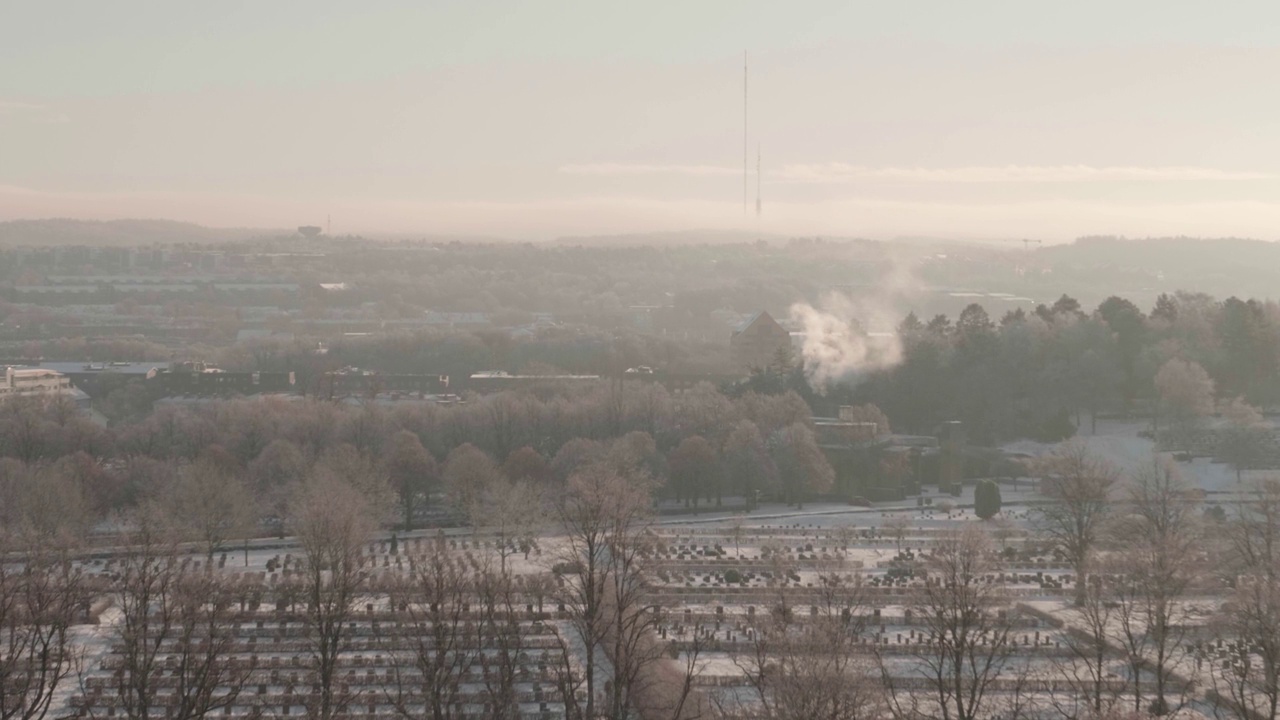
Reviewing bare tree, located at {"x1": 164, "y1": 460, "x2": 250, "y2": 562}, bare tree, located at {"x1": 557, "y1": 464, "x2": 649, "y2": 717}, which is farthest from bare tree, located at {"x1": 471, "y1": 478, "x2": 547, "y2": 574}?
bare tree, located at {"x1": 164, "y1": 460, "x2": 250, "y2": 562}

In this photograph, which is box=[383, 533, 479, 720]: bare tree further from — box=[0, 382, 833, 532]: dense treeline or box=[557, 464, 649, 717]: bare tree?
box=[0, 382, 833, 532]: dense treeline

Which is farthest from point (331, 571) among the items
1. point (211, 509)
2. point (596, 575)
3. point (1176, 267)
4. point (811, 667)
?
point (1176, 267)

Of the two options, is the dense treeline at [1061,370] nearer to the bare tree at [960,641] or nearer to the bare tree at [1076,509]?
the bare tree at [1076,509]

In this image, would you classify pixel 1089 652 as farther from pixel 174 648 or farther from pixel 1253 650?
pixel 174 648

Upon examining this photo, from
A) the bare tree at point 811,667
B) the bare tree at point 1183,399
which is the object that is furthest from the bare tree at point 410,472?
the bare tree at point 1183,399

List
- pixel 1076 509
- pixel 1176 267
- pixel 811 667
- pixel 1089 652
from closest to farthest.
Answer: pixel 811 667
pixel 1089 652
pixel 1076 509
pixel 1176 267

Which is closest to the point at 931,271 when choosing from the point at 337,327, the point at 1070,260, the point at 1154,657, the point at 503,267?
the point at 1070,260
